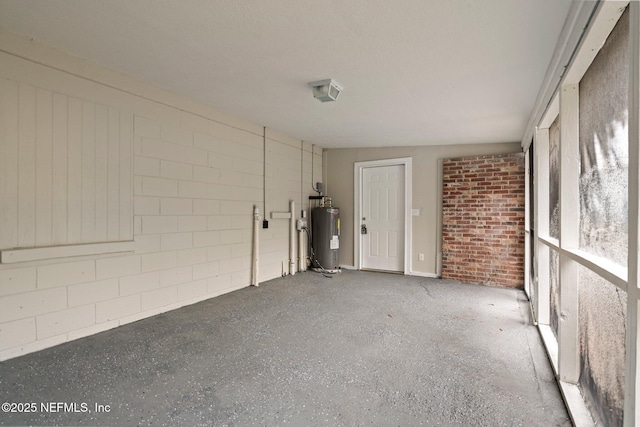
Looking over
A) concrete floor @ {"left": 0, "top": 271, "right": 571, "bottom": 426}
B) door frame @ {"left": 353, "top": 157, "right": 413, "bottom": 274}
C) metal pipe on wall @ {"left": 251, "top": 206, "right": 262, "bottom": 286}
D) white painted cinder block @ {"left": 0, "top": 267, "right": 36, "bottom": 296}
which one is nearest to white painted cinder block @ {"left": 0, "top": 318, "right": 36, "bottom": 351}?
concrete floor @ {"left": 0, "top": 271, "right": 571, "bottom": 426}

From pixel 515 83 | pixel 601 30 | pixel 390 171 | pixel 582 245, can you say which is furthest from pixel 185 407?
pixel 390 171

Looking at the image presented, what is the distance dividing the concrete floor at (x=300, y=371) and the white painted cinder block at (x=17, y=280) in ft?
1.69

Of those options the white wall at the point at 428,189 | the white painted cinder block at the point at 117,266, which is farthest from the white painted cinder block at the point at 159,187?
the white wall at the point at 428,189

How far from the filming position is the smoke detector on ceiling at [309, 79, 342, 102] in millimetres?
3021

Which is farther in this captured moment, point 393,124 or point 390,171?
point 390,171

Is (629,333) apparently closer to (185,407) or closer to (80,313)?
(185,407)

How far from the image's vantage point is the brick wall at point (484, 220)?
4.84 metres

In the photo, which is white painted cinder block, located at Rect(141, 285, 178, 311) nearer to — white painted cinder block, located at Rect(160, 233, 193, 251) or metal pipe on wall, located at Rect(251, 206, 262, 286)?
white painted cinder block, located at Rect(160, 233, 193, 251)

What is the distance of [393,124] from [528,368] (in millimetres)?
A: 3253

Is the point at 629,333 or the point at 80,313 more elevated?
the point at 629,333

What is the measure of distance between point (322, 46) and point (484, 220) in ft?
13.1

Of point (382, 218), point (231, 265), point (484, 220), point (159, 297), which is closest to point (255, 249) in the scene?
point (231, 265)

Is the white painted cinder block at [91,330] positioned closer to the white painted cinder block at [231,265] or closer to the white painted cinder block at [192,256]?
the white painted cinder block at [192,256]

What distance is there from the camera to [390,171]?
583cm
